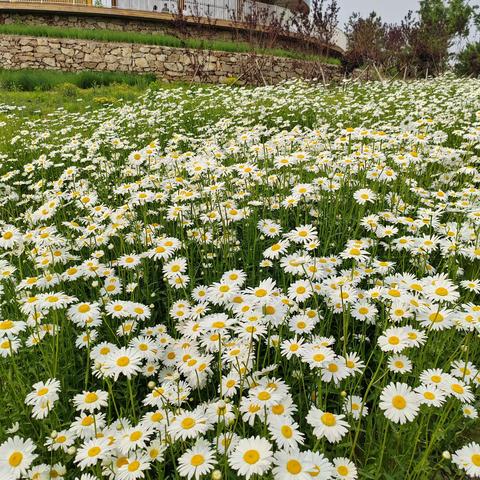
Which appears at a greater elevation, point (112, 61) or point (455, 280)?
point (112, 61)

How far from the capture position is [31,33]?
14000 millimetres

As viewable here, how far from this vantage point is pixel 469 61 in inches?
707

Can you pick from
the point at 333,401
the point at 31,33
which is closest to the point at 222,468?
the point at 333,401

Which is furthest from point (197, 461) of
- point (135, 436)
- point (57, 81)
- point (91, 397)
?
point (57, 81)

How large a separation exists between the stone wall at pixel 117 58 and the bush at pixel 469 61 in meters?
7.84

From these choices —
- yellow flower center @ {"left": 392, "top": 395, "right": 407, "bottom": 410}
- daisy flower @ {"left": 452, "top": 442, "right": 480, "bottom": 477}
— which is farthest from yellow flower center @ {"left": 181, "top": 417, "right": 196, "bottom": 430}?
daisy flower @ {"left": 452, "top": 442, "right": 480, "bottom": 477}

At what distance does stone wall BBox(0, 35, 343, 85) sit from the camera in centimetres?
1380

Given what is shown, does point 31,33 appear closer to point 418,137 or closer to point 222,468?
point 418,137

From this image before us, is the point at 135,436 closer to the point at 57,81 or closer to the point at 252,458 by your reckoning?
the point at 252,458

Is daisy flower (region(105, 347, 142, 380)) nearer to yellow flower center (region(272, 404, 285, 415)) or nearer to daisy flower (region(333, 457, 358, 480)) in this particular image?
yellow flower center (region(272, 404, 285, 415))

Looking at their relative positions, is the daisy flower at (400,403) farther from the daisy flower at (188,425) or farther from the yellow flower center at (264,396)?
the daisy flower at (188,425)

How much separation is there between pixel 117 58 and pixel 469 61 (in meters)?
14.9

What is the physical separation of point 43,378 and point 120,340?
388 mm

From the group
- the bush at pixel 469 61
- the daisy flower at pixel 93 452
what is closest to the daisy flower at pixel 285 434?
the daisy flower at pixel 93 452
